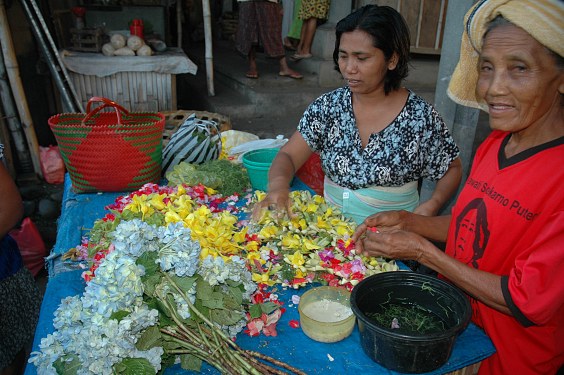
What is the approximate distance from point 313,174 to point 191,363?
2127 millimetres

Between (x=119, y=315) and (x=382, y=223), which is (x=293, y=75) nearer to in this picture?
(x=382, y=223)

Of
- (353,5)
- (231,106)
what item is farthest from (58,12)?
(353,5)

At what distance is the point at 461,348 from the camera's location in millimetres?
1628

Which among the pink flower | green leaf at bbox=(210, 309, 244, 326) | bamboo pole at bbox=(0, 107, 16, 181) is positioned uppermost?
green leaf at bbox=(210, 309, 244, 326)

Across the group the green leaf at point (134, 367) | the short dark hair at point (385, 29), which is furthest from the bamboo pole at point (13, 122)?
the green leaf at point (134, 367)

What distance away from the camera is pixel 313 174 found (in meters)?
3.43

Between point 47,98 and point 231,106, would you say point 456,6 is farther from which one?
point 47,98

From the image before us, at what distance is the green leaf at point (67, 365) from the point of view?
1374 millimetres

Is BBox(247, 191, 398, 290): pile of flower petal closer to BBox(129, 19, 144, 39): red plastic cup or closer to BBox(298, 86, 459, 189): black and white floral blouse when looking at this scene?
BBox(298, 86, 459, 189): black and white floral blouse

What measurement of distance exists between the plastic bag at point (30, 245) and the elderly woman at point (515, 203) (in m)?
3.49

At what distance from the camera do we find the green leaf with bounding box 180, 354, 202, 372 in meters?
1.50

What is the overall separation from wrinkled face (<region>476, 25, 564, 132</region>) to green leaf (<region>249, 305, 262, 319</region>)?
1.17 m

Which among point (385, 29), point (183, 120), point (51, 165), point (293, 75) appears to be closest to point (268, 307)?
point (385, 29)

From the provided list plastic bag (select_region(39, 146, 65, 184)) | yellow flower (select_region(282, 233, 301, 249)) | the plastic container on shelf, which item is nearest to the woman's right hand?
yellow flower (select_region(282, 233, 301, 249))
